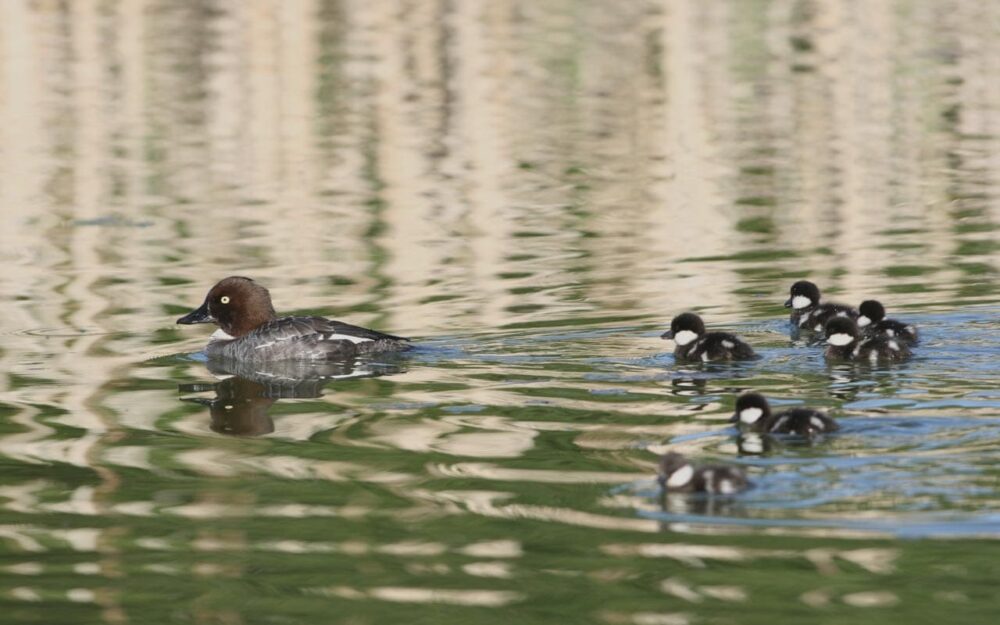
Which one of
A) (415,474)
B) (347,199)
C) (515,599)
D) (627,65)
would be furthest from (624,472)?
(627,65)

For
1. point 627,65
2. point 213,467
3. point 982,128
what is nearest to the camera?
point 213,467

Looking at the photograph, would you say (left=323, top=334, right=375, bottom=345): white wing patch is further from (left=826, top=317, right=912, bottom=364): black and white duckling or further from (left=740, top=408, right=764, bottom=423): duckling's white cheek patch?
(left=740, top=408, right=764, bottom=423): duckling's white cheek patch

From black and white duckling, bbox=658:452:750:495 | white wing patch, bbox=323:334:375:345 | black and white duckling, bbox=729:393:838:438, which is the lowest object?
black and white duckling, bbox=658:452:750:495

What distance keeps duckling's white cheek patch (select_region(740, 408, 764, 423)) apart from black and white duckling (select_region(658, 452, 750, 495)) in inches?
46.0

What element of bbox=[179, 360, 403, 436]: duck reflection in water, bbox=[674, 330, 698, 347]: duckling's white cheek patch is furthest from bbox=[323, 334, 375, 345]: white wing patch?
bbox=[674, 330, 698, 347]: duckling's white cheek patch

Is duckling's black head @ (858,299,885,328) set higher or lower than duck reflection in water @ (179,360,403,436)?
higher

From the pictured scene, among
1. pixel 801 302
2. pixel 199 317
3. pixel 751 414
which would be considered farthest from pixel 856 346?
pixel 199 317

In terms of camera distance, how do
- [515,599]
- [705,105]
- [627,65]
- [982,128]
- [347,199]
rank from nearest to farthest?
[515,599], [347,199], [982,128], [705,105], [627,65]

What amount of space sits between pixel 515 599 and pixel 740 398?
280 centimetres

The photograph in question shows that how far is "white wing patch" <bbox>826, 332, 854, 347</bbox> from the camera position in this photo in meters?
12.0

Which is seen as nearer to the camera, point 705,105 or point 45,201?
point 45,201

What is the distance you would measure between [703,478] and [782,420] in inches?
45.4

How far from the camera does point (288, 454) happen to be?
10180mm

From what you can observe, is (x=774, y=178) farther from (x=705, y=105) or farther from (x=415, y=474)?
(x=415, y=474)
